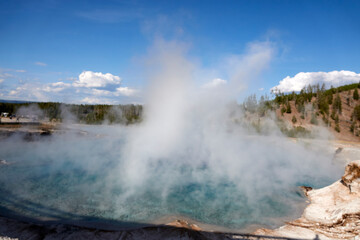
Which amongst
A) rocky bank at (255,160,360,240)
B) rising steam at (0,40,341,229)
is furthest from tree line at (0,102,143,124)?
rocky bank at (255,160,360,240)


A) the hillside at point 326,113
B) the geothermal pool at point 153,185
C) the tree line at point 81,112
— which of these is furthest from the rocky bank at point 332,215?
the tree line at point 81,112

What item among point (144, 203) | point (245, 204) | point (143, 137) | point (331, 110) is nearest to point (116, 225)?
point (144, 203)

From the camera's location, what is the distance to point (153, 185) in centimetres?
809

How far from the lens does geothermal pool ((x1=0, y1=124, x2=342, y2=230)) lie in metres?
5.98

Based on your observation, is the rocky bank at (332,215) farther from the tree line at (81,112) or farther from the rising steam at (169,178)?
the tree line at (81,112)

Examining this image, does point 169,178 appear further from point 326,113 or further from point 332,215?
point 326,113

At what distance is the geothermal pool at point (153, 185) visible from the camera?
5.98 m

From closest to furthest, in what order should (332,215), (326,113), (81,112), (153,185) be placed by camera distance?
(332,215)
(153,185)
(326,113)
(81,112)

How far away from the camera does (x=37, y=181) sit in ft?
26.0

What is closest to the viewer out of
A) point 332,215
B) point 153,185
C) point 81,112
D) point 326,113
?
point 332,215

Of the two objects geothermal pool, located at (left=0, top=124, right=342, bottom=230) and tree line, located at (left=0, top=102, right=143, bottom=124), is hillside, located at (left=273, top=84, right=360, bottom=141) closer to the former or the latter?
geothermal pool, located at (left=0, top=124, right=342, bottom=230)

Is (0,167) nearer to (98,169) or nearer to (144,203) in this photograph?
(98,169)

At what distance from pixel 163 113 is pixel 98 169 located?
4.85 m

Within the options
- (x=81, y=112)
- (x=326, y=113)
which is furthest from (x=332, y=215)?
(x=81, y=112)
